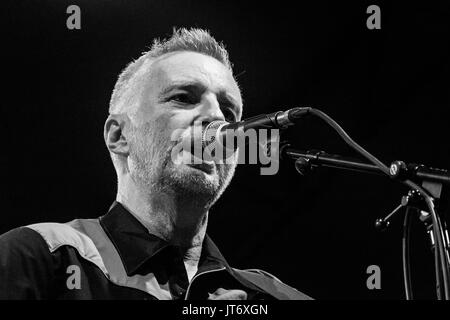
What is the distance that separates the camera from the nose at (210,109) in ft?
5.53

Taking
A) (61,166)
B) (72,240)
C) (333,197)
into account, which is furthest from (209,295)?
(333,197)

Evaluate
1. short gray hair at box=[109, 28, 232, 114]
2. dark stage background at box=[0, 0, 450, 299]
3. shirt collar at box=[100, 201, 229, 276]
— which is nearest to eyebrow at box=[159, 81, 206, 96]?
short gray hair at box=[109, 28, 232, 114]

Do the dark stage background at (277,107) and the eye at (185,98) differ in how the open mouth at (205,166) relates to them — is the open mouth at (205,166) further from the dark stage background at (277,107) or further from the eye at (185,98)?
the dark stage background at (277,107)

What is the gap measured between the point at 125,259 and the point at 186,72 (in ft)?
2.16

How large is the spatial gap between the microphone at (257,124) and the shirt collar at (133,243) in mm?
367

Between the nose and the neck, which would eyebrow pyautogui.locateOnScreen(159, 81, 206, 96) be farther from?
the neck

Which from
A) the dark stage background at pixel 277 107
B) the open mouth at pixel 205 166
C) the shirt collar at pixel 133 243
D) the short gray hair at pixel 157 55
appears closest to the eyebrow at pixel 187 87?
the short gray hair at pixel 157 55

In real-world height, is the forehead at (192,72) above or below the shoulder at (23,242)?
above

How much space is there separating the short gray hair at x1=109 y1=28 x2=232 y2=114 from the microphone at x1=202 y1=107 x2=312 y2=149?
508mm

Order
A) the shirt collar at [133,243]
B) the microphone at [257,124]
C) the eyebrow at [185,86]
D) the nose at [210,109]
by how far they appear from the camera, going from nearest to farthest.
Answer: the microphone at [257,124] → the shirt collar at [133,243] → the nose at [210,109] → the eyebrow at [185,86]

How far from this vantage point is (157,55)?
1964 mm

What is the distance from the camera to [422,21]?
2.48 meters

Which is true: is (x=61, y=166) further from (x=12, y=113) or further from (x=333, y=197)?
(x=333, y=197)

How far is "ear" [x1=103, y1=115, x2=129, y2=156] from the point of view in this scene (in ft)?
6.19
